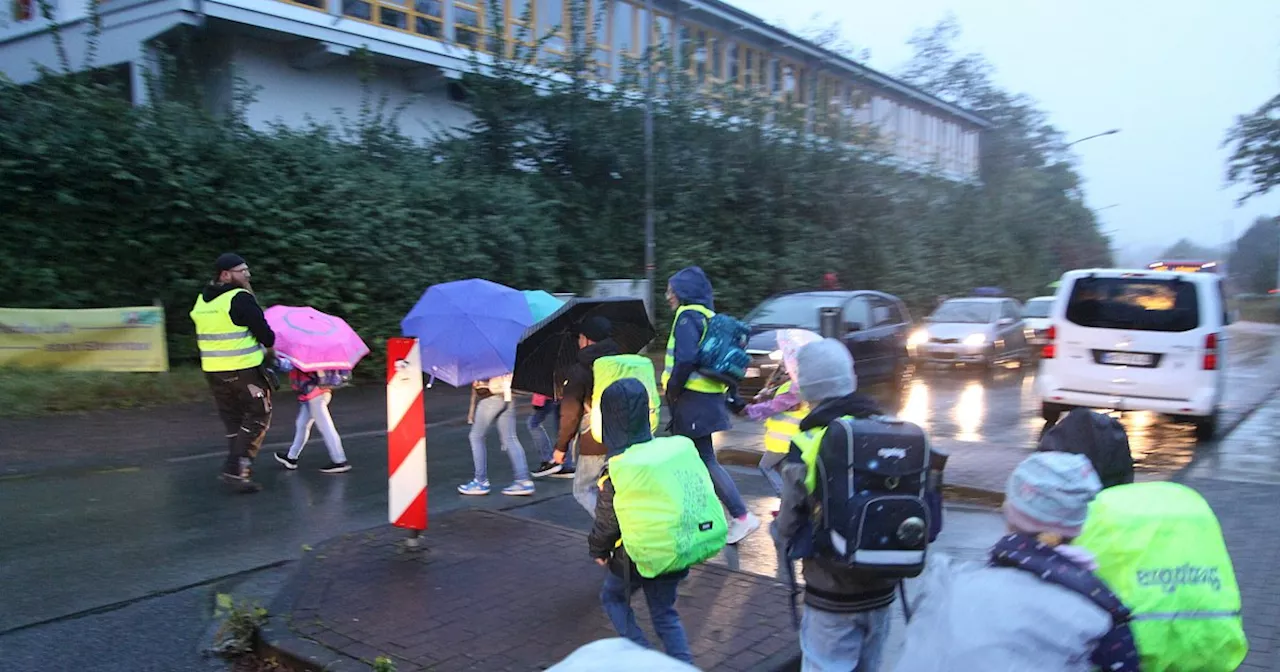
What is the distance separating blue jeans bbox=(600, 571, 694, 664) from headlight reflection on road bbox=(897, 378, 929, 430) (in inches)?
308

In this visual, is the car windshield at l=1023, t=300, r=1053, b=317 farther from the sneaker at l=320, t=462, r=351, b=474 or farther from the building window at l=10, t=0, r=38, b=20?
the building window at l=10, t=0, r=38, b=20

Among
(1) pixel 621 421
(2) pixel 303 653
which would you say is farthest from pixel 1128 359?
(2) pixel 303 653

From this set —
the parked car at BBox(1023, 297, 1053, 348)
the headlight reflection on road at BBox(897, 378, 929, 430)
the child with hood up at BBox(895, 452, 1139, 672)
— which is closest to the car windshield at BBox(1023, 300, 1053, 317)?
the parked car at BBox(1023, 297, 1053, 348)

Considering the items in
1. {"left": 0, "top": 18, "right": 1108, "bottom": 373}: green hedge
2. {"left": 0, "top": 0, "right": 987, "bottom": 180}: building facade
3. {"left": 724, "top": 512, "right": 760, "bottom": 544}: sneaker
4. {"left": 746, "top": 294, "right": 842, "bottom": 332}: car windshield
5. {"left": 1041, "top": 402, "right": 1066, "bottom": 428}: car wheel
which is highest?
{"left": 0, "top": 0, "right": 987, "bottom": 180}: building facade

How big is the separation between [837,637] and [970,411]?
1049cm

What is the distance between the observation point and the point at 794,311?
528 inches

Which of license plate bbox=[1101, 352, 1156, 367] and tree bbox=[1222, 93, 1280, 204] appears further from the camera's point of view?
tree bbox=[1222, 93, 1280, 204]

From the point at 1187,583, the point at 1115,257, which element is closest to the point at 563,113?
the point at 1187,583

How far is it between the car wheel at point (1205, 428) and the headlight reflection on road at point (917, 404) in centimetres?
294

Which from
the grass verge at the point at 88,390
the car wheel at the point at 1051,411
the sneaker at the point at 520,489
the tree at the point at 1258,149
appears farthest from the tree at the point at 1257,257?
the grass verge at the point at 88,390

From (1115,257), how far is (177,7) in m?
56.8

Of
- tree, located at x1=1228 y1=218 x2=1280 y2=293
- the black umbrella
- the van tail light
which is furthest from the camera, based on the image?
tree, located at x1=1228 y1=218 x2=1280 y2=293

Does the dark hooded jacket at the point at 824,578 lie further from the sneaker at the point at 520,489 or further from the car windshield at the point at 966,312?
the car windshield at the point at 966,312

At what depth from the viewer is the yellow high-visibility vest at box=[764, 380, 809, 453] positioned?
5592 millimetres
